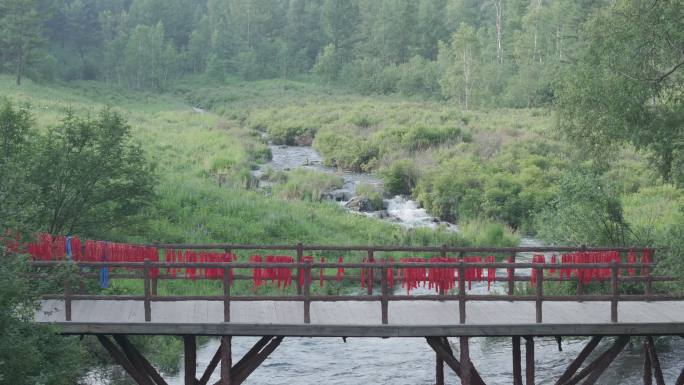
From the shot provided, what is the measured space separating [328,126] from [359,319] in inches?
1928

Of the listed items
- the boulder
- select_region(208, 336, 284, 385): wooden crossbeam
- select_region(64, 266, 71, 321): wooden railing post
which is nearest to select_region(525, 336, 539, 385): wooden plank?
select_region(208, 336, 284, 385): wooden crossbeam

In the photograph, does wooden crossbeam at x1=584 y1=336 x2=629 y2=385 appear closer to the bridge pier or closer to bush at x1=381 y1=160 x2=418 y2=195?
the bridge pier

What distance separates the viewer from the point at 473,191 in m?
42.2

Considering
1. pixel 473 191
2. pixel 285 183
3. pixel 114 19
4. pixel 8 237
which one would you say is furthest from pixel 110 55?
pixel 8 237

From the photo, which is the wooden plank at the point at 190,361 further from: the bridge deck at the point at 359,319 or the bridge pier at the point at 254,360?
the bridge deck at the point at 359,319

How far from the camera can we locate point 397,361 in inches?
932

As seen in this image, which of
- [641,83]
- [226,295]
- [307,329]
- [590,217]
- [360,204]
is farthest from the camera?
[360,204]

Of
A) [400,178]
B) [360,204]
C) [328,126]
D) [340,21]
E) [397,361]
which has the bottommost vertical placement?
[397,361]

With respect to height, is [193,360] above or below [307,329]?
below

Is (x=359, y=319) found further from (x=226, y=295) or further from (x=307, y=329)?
(x=226, y=295)

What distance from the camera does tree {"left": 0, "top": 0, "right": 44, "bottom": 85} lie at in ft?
286

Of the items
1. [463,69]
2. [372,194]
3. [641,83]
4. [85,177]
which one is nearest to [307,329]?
[641,83]

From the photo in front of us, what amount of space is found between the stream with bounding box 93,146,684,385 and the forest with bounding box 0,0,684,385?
266 centimetres

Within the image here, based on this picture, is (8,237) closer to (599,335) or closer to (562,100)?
(599,335)
